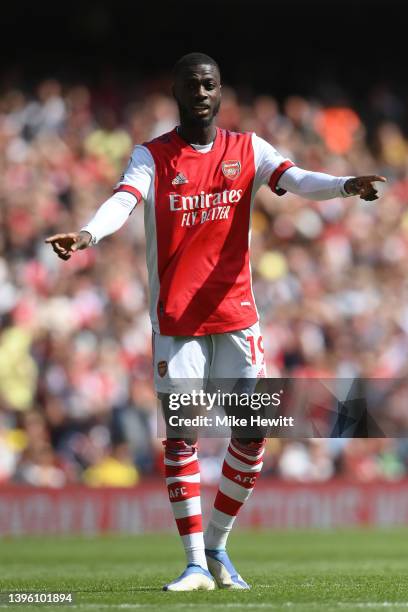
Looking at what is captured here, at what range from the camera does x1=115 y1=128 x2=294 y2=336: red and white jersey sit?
7.44m

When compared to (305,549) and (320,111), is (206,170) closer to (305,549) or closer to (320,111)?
(305,549)

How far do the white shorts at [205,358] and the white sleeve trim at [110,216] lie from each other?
0.75 meters

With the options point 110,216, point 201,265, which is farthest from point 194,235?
point 110,216

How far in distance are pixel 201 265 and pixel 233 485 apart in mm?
1301

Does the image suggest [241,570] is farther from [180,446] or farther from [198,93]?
[198,93]

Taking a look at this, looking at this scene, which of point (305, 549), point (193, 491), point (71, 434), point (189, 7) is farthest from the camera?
point (189, 7)

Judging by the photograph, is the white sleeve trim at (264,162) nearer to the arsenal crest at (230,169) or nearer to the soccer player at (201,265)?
the soccer player at (201,265)

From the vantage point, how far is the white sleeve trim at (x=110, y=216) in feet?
22.9

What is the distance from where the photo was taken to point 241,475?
7.57 meters

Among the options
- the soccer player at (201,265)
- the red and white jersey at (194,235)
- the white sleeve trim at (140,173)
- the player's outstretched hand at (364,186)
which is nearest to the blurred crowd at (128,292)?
the soccer player at (201,265)

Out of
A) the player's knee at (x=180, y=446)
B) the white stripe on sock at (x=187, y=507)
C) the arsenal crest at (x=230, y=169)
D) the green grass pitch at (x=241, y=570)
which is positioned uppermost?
the arsenal crest at (x=230, y=169)

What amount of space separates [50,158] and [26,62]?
167 inches

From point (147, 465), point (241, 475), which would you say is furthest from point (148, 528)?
point (241, 475)

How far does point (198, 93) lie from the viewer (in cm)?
741
